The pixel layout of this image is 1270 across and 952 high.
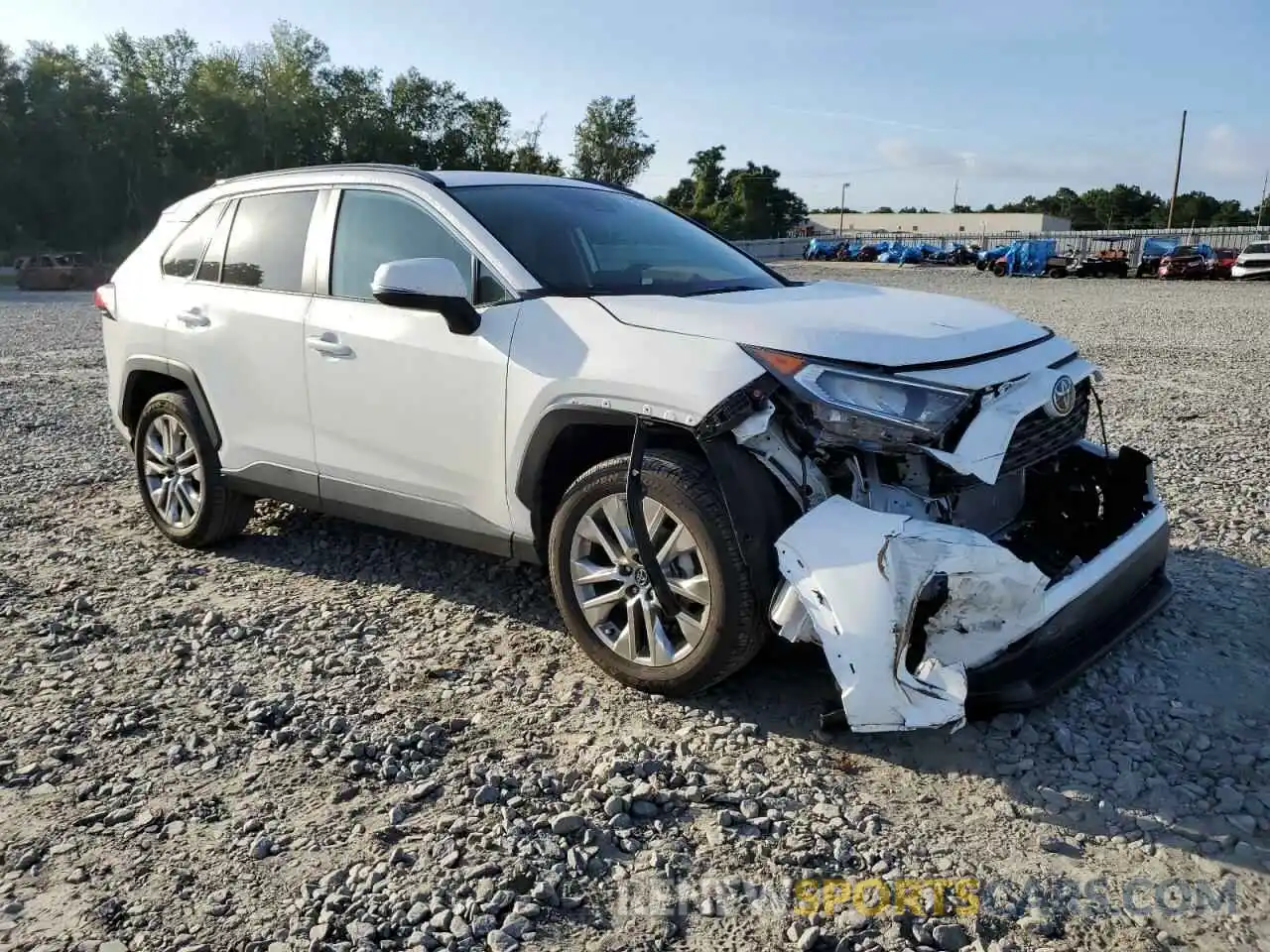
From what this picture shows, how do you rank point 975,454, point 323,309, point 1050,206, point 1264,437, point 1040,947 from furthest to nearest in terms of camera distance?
point 1050,206
point 1264,437
point 323,309
point 975,454
point 1040,947

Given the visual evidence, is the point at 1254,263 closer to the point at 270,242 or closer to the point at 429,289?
the point at 270,242

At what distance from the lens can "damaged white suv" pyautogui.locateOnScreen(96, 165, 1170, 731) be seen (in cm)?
312

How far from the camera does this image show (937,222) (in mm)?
115125

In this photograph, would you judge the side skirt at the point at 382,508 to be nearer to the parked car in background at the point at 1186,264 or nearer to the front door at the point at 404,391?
the front door at the point at 404,391

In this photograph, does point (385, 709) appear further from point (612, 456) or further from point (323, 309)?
point (323, 309)

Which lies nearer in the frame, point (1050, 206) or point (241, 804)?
point (241, 804)

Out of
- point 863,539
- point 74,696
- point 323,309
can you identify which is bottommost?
point 74,696

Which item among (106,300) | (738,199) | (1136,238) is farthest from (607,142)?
(106,300)

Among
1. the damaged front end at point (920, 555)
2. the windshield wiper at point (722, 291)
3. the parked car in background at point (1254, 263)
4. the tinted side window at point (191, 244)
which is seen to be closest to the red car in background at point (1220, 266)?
the parked car in background at point (1254, 263)

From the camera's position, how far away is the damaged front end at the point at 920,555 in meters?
3.00

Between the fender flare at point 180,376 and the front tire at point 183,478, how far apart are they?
0.06 metres

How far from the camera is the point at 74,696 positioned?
385 centimetres

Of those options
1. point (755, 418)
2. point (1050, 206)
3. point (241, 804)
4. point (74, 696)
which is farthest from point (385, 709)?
point (1050, 206)

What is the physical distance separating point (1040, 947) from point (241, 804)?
2230 mm
